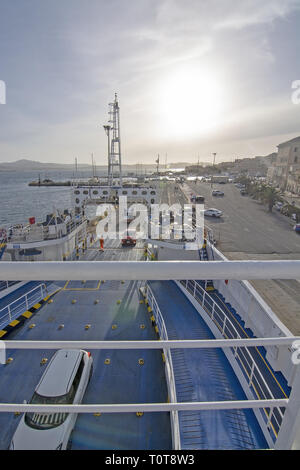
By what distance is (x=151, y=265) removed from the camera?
1.01m

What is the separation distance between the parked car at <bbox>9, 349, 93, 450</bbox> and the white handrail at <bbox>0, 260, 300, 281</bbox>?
163 inches

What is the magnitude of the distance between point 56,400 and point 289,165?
50.8 metres

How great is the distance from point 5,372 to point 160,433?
12.4 feet

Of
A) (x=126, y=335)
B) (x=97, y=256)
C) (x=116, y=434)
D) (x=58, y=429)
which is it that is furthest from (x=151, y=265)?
(x=97, y=256)

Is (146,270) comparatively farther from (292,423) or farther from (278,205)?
(278,205)

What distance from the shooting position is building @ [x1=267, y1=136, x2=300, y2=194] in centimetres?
4162

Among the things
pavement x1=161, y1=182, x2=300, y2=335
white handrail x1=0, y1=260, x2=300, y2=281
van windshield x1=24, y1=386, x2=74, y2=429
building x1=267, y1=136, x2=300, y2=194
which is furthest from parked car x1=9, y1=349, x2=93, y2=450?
building x1=267, y1=136, x2=300, y2=194

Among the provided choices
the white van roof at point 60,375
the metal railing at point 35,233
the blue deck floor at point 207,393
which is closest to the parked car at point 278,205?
the metal railing at point 35,233

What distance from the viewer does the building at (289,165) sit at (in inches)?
1639

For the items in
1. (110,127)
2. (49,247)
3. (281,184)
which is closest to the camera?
(49,247)

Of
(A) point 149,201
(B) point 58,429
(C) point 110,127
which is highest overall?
(C) point 110,127

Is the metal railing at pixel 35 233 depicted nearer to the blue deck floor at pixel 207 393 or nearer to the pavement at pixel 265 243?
the blue deck floor at pixel 207 393

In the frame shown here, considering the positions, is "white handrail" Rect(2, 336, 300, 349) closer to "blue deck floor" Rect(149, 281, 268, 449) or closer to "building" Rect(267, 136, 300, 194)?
"blue deck floor" Rect(149, 281, 268, 449)

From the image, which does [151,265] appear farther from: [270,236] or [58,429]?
[270,236]
